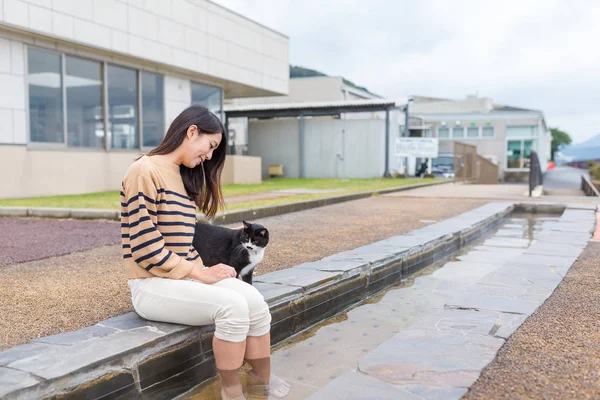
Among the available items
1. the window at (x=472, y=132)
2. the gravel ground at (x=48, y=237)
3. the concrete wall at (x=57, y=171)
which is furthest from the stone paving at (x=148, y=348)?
the window at (x=472, y=132)

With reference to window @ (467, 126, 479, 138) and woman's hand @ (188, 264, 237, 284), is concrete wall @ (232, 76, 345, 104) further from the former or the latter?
woman's hand @ (188, 264, 237, 284)

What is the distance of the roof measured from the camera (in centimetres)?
2397

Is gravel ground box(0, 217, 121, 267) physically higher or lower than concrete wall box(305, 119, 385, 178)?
lower

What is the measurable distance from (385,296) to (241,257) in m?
2.02

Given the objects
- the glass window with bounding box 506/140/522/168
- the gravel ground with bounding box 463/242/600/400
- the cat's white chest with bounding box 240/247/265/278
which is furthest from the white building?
the glass window with bounding box 506/140/522/168

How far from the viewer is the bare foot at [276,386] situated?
9.79 ft

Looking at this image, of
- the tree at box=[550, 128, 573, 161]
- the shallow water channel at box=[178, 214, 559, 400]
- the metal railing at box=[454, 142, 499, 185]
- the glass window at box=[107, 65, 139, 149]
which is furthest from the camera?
the tree at box=[550, 128, 573, 161]

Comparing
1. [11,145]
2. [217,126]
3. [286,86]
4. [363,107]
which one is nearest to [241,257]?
[217,126]

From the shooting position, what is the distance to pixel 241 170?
2005 centimetres

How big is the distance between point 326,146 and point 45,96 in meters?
14.5

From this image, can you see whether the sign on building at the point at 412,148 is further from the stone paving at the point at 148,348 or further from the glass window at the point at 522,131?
the glass window at the point at 522,131

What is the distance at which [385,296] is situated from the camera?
5.08 m

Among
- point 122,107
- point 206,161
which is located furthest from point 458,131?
point 206,161

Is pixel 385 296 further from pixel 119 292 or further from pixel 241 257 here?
pixel 119 292
